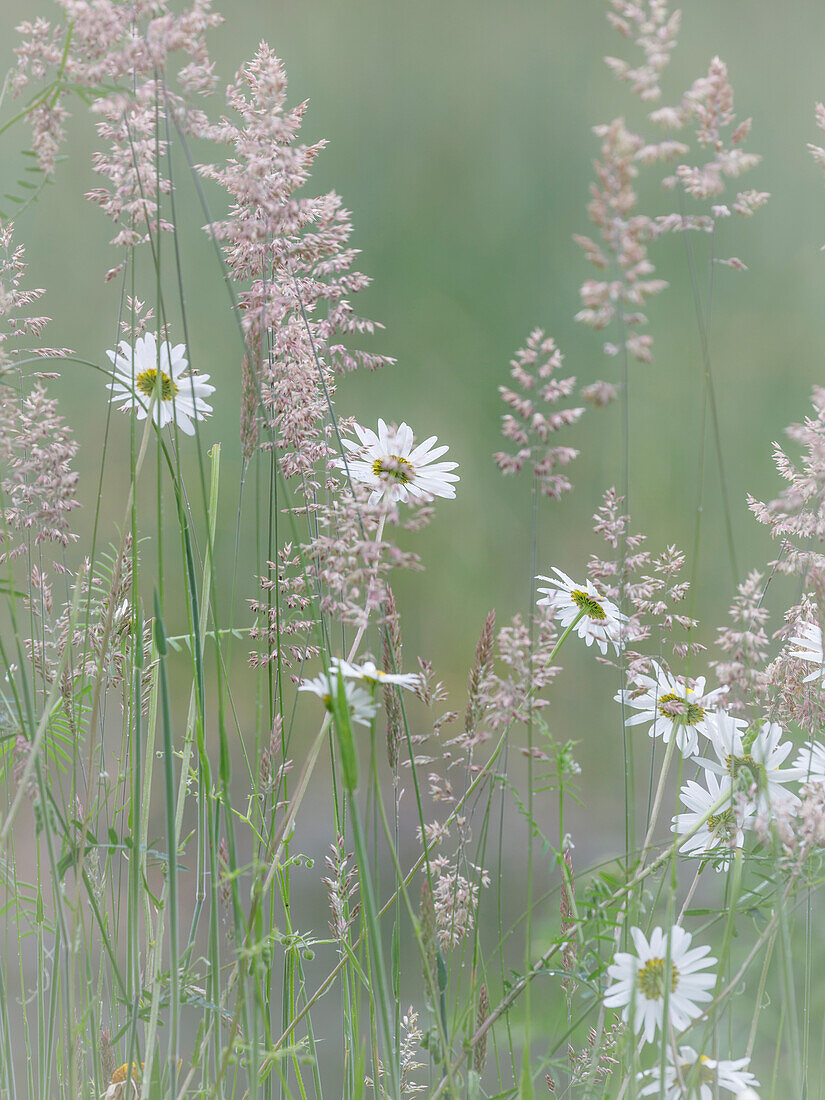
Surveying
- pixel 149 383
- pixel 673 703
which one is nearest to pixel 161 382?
pixel 149 383

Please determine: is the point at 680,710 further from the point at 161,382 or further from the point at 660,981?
the point at 161,382

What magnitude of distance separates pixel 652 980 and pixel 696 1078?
35 millimetres

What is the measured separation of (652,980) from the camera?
36 cm

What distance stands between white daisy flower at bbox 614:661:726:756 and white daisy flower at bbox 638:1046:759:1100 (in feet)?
0.36

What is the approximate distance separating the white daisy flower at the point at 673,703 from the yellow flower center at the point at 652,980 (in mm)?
79

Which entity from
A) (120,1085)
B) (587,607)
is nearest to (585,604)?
(587,607)

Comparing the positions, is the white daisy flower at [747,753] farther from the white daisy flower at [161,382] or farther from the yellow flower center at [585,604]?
the white daisy flower at [161,382]

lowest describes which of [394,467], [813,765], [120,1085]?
[120,1085]

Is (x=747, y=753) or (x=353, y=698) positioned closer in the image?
(x=353, y=698)

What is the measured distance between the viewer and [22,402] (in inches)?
A: 18.0

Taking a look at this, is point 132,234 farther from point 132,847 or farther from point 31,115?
point 132,847

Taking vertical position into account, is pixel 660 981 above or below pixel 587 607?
below

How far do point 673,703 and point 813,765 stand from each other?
0.05m

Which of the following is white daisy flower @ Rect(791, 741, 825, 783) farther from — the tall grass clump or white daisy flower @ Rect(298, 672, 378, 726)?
white daisy flower @ Rect(298, 672, 378, 726)
